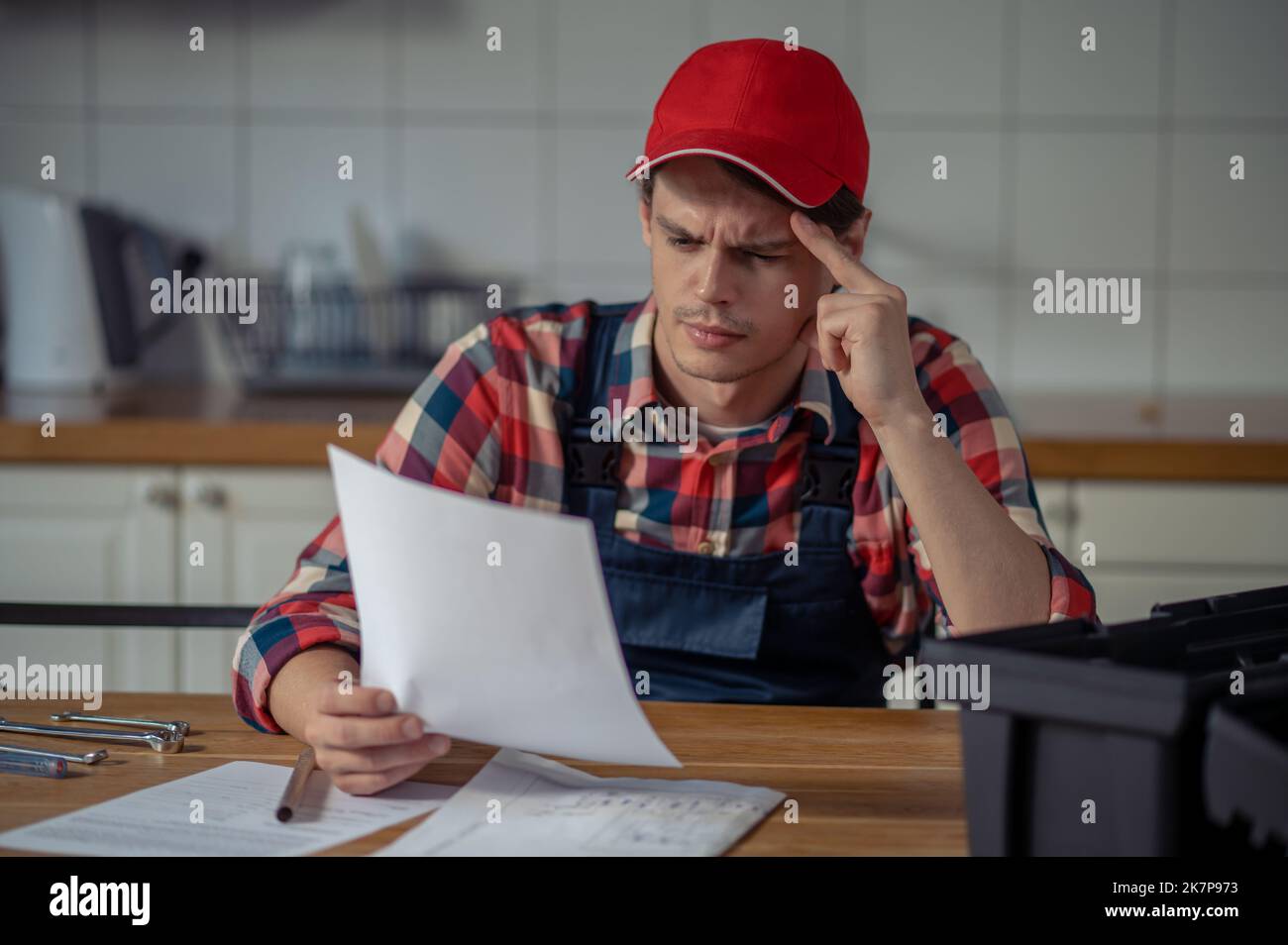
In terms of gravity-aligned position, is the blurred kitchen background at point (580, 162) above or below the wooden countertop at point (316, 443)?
above

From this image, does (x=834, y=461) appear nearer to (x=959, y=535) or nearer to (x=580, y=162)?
(x=959, y=535)

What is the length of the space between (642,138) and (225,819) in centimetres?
190

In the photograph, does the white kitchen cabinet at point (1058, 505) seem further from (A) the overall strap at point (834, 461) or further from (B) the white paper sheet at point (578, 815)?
(B) the white paper sheet at point (578, 815)

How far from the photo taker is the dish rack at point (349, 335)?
221 centimetres

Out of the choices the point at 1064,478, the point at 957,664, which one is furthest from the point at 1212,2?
the point at 957,664

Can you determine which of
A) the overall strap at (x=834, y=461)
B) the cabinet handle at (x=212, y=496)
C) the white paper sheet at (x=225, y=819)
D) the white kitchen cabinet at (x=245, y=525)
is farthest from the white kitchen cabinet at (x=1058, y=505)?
the white paper sheet at (x=225, y=819)

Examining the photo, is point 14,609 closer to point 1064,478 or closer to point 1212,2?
point 1064,478

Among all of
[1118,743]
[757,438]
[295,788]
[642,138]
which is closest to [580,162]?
[642,138]

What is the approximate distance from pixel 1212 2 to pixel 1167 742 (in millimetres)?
2187

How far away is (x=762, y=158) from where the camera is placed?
108cm

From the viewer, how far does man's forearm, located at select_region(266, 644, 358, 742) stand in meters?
0.89

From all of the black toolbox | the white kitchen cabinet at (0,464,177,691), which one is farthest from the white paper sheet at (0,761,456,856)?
the white kitchen cabinet at (0,464,177,691)

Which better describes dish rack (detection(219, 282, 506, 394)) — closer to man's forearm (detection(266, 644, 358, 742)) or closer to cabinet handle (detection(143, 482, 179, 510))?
cabinet handle (detection(143, 482, 179, 510))

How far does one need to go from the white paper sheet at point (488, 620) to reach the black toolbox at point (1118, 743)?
0.18 meters
